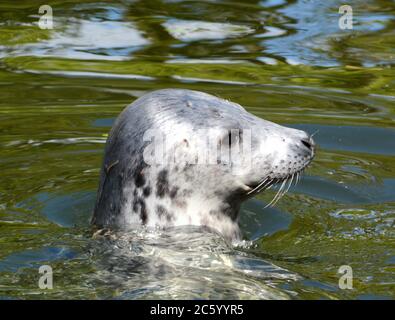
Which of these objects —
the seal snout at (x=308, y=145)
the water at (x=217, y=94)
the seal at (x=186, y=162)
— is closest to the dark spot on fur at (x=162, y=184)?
the seal at (x=186, y=162)

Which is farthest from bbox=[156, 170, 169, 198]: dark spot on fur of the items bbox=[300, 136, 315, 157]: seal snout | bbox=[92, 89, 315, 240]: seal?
bbox=[300, 136, 315, 157]: seal snout

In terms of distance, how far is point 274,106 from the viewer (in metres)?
9.04

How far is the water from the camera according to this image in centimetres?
546

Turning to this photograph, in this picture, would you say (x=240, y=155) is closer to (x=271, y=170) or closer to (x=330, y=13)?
(x=271, y=170)

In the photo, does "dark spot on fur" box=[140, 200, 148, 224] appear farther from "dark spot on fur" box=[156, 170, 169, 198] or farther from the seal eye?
the seal eye

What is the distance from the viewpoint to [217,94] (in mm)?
9203

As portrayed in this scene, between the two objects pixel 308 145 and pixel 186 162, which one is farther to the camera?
pixel 308 145

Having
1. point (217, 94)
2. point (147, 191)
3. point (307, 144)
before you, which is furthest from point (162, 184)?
point (217, 94)

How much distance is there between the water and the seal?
14 centimetres

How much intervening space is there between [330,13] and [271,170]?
221 inches

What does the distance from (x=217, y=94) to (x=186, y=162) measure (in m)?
3.35

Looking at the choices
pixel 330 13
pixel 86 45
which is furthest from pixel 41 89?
pixel 330 13

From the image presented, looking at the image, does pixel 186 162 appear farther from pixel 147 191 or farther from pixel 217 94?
pixel 217 94
